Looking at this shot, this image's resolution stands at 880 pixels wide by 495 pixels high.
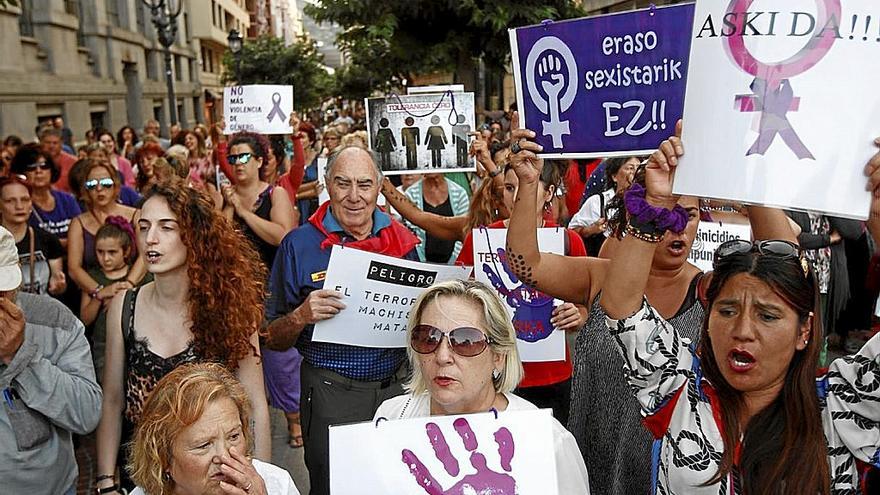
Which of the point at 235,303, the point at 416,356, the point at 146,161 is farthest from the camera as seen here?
the point at 146,161

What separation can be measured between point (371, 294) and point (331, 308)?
190mm

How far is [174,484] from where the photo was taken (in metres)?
2.15

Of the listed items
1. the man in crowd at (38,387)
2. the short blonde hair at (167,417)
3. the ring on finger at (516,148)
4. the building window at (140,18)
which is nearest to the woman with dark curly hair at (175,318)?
the man in crowd at (38,387)

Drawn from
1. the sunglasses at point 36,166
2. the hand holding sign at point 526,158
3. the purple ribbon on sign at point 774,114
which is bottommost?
the sunglasses at point 36,166

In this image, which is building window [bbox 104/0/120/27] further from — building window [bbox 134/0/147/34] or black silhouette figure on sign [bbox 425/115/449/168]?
black silhouette figure on sign [bbox 425/115/449/168]

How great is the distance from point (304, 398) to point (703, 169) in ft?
6.88

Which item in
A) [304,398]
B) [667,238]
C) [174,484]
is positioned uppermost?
[667,238]

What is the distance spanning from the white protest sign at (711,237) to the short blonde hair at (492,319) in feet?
4.77

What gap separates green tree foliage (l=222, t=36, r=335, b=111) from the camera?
104 ft

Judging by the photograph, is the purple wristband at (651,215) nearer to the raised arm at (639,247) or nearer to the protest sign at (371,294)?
the raised arm at (639,247)

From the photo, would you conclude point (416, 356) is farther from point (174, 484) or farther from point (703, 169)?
point (703, 169)

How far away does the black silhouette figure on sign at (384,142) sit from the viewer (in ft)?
16.4

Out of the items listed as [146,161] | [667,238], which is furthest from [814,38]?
[146,161]

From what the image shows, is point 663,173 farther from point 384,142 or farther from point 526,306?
point 384,142
